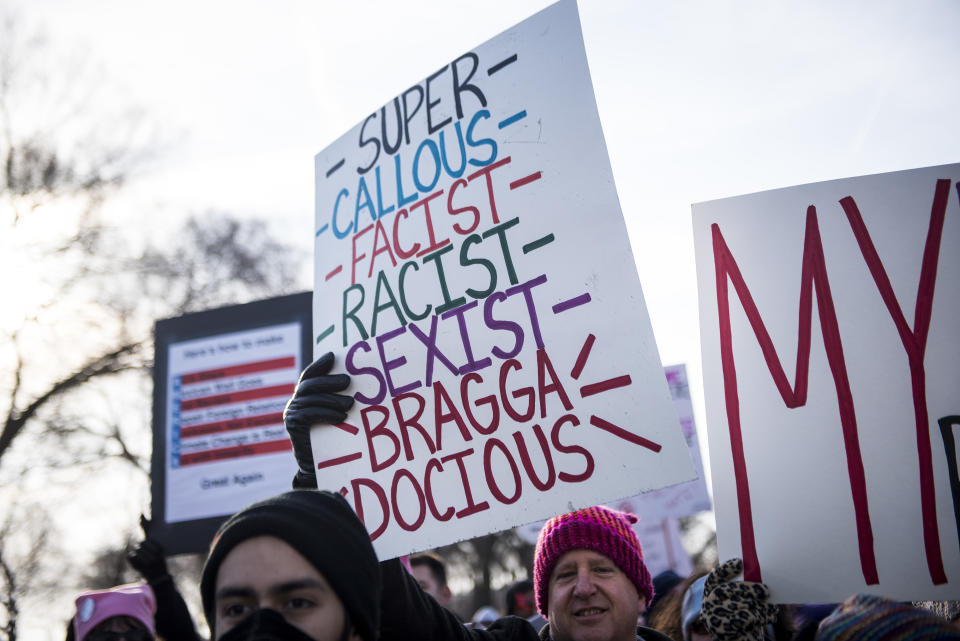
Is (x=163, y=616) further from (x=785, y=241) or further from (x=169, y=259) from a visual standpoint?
(x=169, y=259)

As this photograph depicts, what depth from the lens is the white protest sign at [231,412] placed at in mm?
4988

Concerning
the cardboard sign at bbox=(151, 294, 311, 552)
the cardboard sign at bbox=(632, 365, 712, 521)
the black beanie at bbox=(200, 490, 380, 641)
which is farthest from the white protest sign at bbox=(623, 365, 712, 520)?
the black beanie at bbox=(200, 490, 380, 641)

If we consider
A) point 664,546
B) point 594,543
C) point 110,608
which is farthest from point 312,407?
point 664,546

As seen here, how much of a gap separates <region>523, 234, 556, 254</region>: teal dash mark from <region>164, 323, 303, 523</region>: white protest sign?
2978 mm

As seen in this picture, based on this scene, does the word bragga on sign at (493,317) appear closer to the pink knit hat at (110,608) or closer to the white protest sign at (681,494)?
the pink knit hat at (110,608)

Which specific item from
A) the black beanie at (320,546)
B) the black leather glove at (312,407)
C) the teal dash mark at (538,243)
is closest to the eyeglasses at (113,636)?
the black leather glove at (312,407)

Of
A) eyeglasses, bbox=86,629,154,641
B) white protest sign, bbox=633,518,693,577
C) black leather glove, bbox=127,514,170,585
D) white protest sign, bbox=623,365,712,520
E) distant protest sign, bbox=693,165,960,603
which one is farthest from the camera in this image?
white protest sign, bbox=633,518,693,577

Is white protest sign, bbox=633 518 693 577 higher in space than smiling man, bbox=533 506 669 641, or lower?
lower

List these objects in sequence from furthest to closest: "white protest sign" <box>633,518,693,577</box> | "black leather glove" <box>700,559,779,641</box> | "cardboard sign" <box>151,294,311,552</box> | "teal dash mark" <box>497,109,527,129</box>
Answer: "white protest sign" <box>633,518,693,577</box>
"cardboard sign" <box>151,294,311,552</box>
"teal dash mark" <box>497,109,527,129</box>
"black leather glove" <box>700,559,779,641</box>

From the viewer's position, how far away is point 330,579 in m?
1.76

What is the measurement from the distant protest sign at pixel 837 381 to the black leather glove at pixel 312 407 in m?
1.09

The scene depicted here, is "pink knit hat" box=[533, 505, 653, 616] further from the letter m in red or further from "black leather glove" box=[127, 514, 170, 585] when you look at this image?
"black leather glove" box=[127, 514, 170, 585]

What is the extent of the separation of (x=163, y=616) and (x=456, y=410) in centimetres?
217

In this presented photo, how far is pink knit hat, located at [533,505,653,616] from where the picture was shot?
8.51 feet
